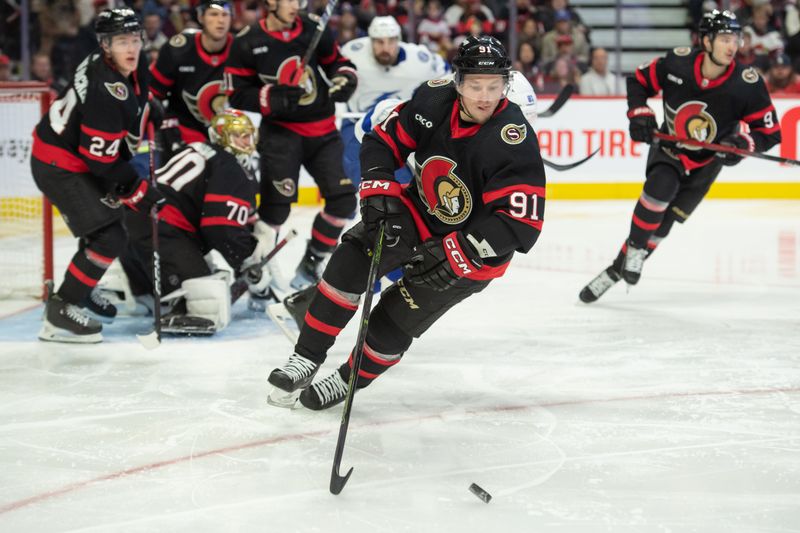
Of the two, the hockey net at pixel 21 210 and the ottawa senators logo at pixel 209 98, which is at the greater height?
the ottawa senators logo at pixel 209 98

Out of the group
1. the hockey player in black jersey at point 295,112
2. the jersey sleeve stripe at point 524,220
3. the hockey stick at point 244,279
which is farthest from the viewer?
the hockey player in black jersey at point 295,112

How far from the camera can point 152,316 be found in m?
4.26

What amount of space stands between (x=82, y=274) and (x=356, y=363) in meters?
1.52

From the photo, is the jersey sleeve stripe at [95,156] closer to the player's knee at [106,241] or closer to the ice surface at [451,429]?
the player's knee at [106,241]

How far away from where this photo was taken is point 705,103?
4469 mm

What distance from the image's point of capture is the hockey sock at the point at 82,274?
146 inches

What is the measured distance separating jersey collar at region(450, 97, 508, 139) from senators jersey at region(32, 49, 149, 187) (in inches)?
48.2

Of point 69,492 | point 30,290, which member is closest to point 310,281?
point 30,290

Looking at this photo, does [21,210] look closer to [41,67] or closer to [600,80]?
[41,67]

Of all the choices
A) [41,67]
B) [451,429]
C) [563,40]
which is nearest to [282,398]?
[451,429]

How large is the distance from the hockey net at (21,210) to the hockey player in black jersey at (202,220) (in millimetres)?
797

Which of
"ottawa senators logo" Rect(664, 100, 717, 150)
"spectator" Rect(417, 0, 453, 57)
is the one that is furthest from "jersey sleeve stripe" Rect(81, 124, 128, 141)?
"spectator" Rect(417, 0, 453, 57)

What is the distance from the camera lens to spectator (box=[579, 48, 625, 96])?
26.0 feet

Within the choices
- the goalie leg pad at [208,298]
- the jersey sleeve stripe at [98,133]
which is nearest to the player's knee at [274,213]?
the goalie leg pad at [208,298]
